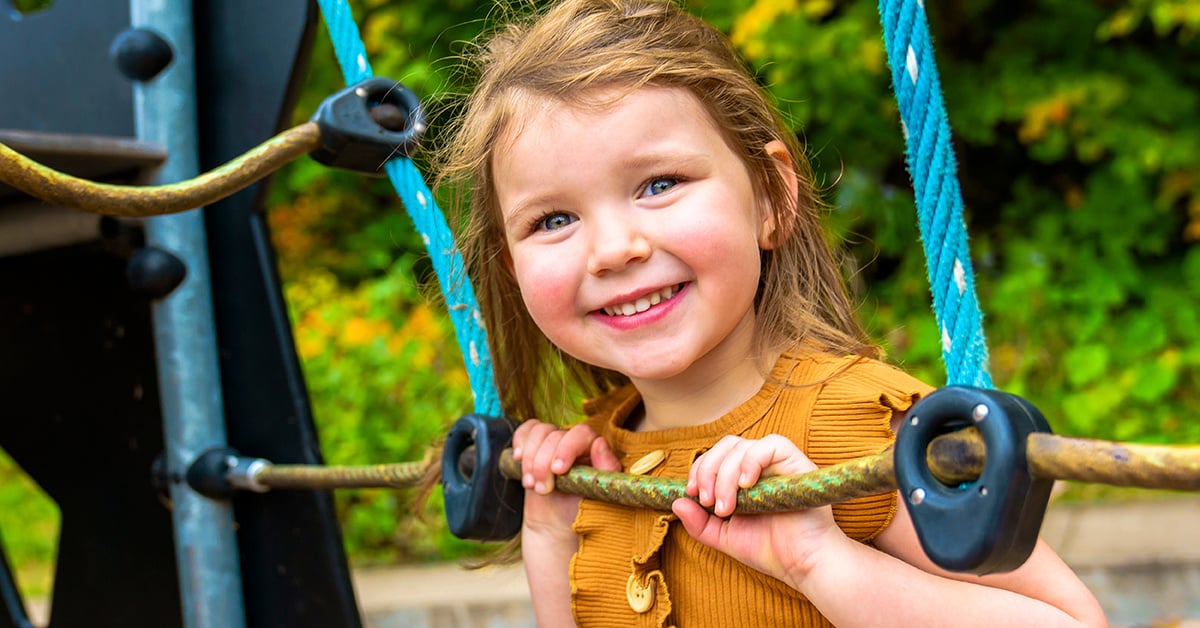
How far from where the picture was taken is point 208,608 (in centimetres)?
136

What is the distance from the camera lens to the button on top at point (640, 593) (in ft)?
3.36

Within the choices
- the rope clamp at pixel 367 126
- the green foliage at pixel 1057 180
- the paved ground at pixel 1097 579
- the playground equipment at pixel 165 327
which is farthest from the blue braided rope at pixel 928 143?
the green foliage at pixel 1057 180

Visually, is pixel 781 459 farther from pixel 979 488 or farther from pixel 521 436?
pixel 521 436

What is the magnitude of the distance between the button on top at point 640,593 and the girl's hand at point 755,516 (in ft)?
0.44

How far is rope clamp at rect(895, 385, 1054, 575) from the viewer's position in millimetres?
666

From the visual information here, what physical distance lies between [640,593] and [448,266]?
0.38 meters

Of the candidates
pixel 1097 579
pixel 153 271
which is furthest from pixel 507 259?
pixel 1097 579

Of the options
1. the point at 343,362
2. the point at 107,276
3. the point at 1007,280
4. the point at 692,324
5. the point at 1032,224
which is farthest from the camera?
the point at 1032,224

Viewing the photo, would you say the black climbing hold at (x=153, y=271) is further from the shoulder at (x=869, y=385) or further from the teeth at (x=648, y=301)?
the shoulder at (x=869, y=385)

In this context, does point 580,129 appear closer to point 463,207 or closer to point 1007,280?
point 463,207

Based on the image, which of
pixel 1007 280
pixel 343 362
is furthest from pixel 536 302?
pixel 1007 280

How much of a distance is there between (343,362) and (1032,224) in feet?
8.55

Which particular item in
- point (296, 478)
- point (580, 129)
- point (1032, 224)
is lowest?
point (1032, 224)

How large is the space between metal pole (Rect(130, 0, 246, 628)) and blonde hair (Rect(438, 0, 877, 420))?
1.13ft
